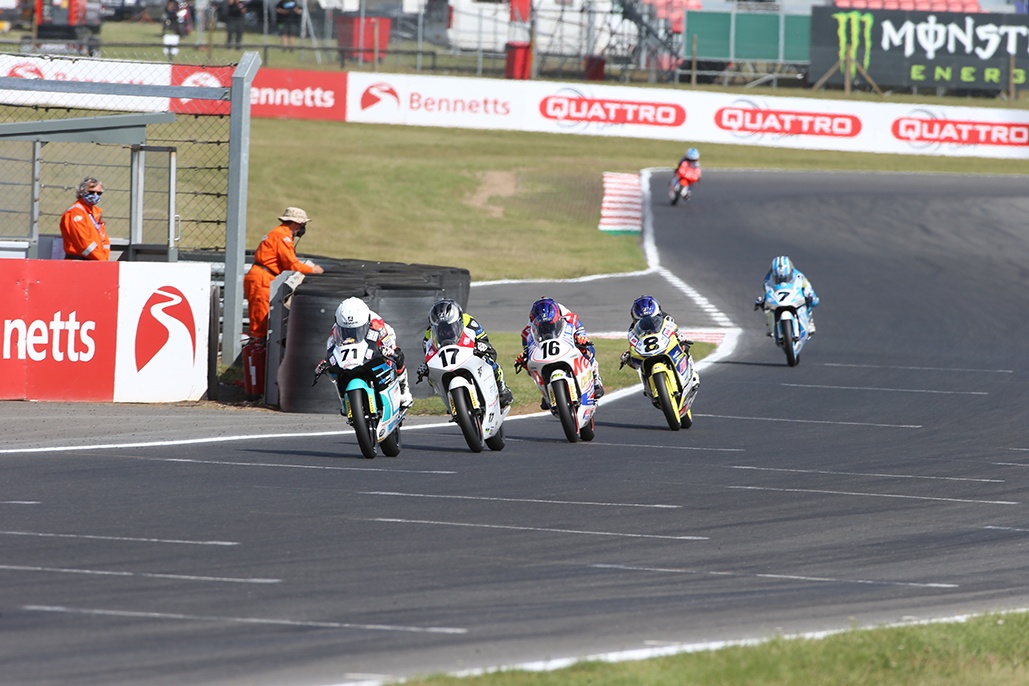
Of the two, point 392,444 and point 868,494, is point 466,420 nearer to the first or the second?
point 392,444

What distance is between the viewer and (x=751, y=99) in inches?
1859

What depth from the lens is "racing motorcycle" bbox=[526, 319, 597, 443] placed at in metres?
11.7

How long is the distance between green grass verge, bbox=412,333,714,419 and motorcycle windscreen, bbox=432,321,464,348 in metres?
2.99

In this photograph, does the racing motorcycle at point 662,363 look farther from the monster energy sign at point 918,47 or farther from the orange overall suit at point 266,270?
the monster energy sign at point 918,47

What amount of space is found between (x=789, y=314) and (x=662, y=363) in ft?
17.4

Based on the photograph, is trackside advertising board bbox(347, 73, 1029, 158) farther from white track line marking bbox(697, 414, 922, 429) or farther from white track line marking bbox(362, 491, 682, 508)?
white track line marking bbox(362, 491, 682, 508)

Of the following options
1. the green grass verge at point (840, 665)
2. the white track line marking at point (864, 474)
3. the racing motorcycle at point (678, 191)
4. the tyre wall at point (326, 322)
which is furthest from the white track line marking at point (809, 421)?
the racing motorcycle at point (678, 191)

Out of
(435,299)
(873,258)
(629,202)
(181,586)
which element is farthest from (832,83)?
(181,586)

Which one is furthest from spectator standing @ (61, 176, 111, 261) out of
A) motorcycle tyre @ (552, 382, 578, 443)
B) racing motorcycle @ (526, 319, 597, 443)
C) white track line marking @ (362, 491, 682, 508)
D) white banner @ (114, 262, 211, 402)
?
white track line marking @ (362, 491, 682, 508)

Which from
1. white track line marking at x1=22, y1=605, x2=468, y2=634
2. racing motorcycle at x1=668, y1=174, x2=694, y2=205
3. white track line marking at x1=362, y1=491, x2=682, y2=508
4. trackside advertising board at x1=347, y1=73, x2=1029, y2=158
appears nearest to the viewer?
white track line marking at x1=22, y1=605, x2=468, y2=634

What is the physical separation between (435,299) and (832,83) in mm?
38450

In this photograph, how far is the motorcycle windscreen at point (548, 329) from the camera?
465 inches

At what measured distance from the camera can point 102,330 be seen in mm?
14398

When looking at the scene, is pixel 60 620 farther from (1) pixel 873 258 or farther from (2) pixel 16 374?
(1) pixel 873 258
